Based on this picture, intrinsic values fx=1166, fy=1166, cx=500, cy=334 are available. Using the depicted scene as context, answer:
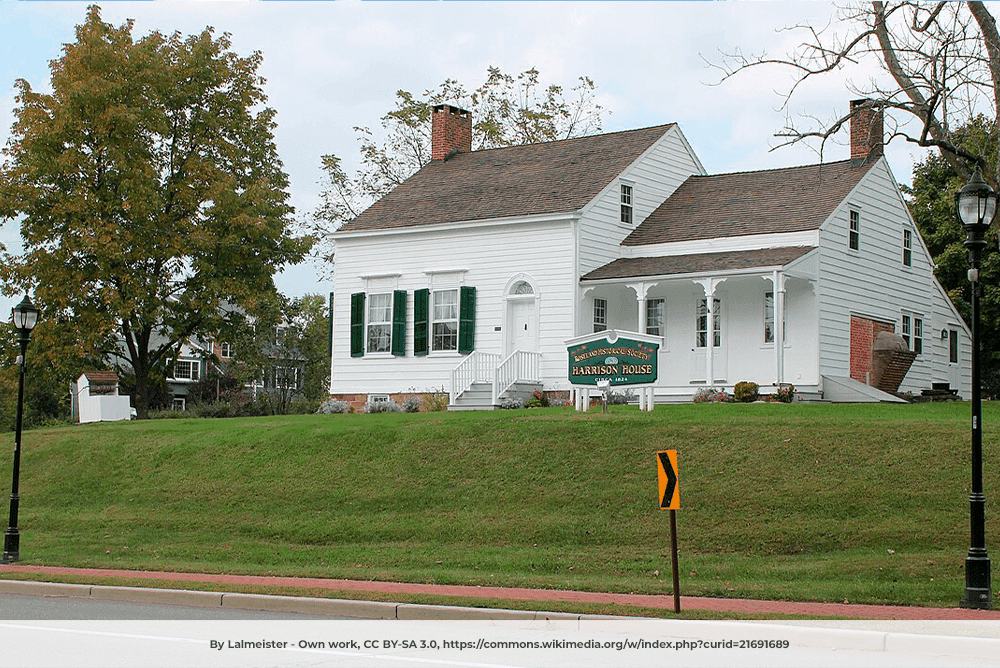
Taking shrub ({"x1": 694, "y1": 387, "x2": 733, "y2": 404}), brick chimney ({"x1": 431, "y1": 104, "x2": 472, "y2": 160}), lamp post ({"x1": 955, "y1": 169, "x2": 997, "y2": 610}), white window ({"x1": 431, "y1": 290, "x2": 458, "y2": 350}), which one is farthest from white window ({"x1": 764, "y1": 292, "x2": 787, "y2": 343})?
lamp post ({"x1": 955, "y1": 169, "x2": 997, "y2": 610})

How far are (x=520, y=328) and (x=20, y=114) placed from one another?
16.8 meters

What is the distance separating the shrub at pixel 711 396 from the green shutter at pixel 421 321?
784cm

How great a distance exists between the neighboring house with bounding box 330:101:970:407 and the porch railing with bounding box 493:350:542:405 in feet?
0.17

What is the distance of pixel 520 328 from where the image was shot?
3036 centimetres

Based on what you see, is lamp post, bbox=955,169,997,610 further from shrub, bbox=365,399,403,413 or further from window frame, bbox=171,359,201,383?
window frame, bbox=171,359,201,383

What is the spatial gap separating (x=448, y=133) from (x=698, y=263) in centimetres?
1242

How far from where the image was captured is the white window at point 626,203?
31.5 m

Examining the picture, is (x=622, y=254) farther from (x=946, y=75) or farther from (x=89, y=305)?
(x=89, y=305)

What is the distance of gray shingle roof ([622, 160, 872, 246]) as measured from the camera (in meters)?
29.1

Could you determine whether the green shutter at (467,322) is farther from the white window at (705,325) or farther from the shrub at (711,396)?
the shrub at (711,396)

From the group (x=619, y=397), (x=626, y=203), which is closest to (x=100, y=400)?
(x=619, y=397)

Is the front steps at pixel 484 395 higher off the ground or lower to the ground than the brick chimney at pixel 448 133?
lower

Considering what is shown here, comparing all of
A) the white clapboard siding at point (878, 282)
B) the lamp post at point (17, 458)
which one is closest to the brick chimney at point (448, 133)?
the white clapboard siding at point (878, 282)
